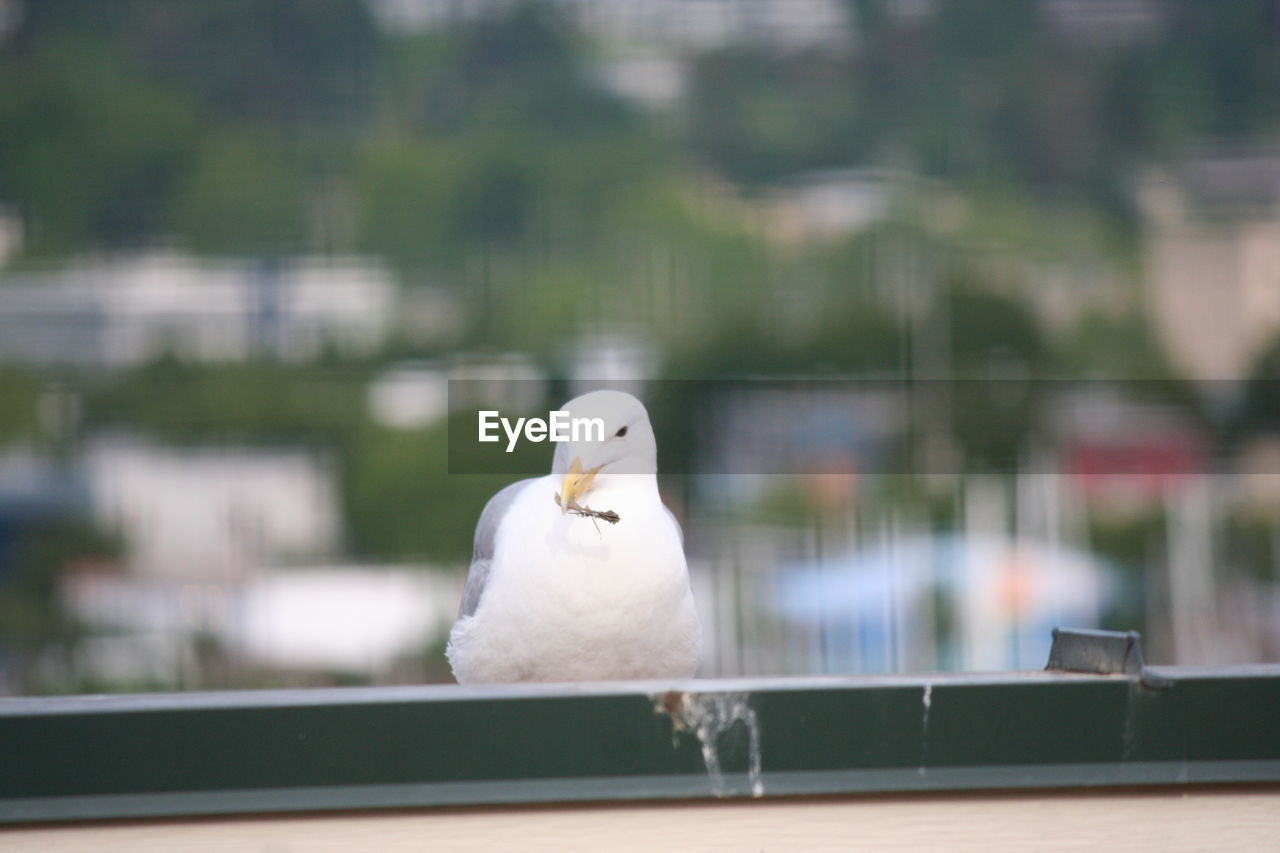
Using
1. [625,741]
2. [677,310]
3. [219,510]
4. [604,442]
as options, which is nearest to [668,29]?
[677,310]

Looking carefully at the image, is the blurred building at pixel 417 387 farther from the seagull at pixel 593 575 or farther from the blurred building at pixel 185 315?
the seagull at pixel 593 575

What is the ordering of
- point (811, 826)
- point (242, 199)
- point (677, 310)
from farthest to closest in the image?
point (242, 199), point (677, 310), point (811, 826)

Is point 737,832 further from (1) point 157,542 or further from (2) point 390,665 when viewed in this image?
(1) point 157,542

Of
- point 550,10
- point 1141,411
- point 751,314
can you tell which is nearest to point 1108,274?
point 1141,411

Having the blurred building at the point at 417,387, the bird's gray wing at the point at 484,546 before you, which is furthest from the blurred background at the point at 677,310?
the bird's gray wing at the point at 484,546

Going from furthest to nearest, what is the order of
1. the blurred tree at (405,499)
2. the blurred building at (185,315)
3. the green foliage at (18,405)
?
1. the green foliage at (18,405)
2. the blurred building at (185,315)
3. the blurred tree at (405,499)

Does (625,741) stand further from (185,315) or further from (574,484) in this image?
(185,315)
